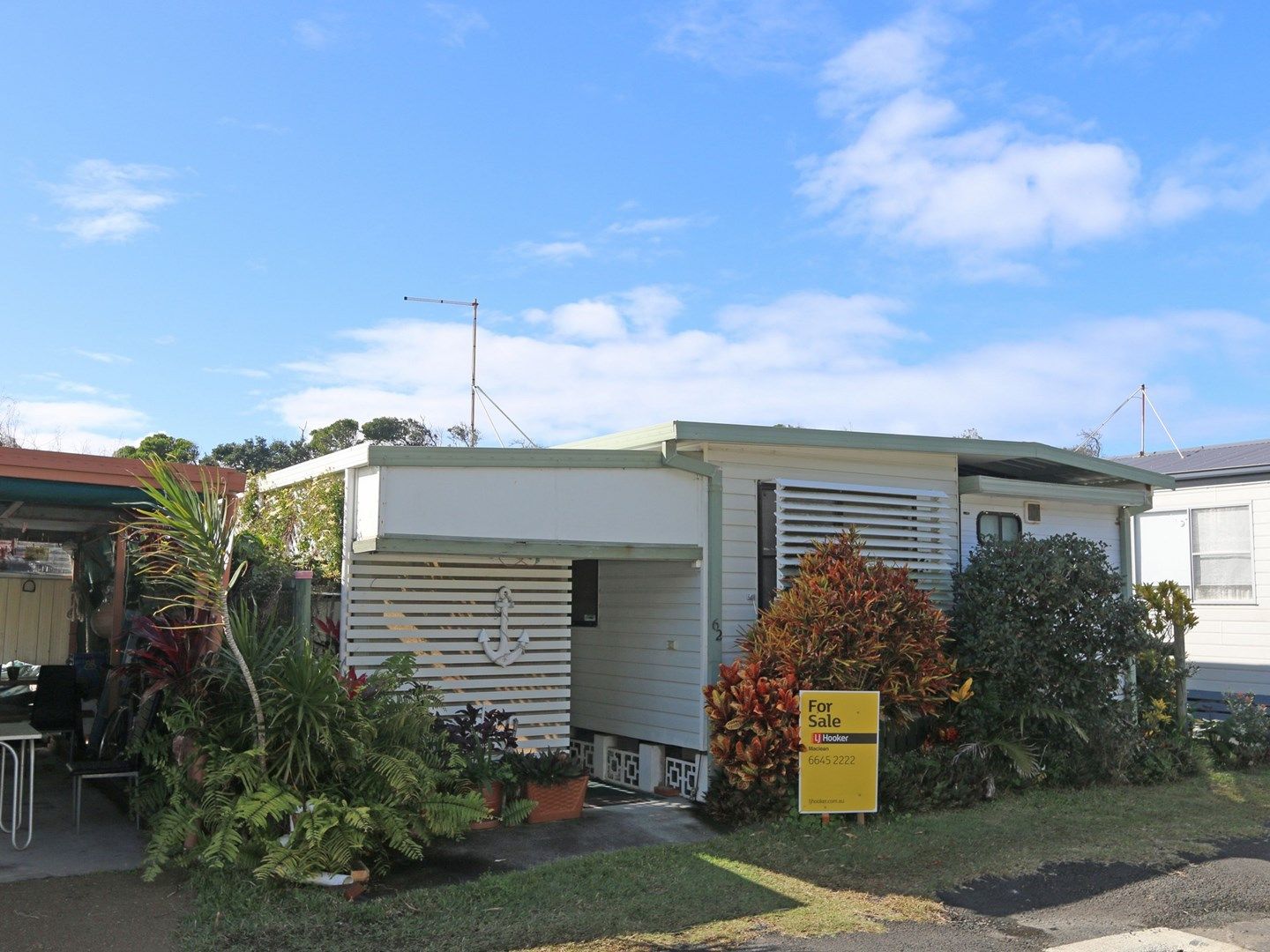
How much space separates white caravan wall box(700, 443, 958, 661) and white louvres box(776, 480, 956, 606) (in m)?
0.16

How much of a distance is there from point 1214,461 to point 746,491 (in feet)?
28.6

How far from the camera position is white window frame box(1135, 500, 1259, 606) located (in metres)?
13.6

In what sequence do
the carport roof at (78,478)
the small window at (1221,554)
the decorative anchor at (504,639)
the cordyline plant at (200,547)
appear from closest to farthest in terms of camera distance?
the cordyline plant at (200,547) < the carport roof at (78,478) < the decorative anchor at (504,639) < the small window at (1221,554)

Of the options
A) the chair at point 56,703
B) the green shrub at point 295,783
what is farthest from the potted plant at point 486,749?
the chair at point 56,703

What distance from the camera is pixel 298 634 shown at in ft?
25.1

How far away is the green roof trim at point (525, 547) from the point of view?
770 cm

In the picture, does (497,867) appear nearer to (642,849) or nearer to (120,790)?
(642,849)

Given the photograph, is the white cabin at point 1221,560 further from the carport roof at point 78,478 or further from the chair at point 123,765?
the chair at point 123,765

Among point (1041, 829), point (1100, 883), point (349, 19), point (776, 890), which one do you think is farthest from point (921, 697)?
point (349, 19)

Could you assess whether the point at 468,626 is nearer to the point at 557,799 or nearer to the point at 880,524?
the point at 557,799

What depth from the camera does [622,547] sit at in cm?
861

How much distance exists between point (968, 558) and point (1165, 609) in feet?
8.70

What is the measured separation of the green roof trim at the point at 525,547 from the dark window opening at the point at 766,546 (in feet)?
2.34

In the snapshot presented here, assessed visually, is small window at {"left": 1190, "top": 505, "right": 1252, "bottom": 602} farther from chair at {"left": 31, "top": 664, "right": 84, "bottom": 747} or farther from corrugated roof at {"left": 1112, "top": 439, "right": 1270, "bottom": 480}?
chair at {"left": 31, "top": 664, "right": 84, "bottom": 747}
